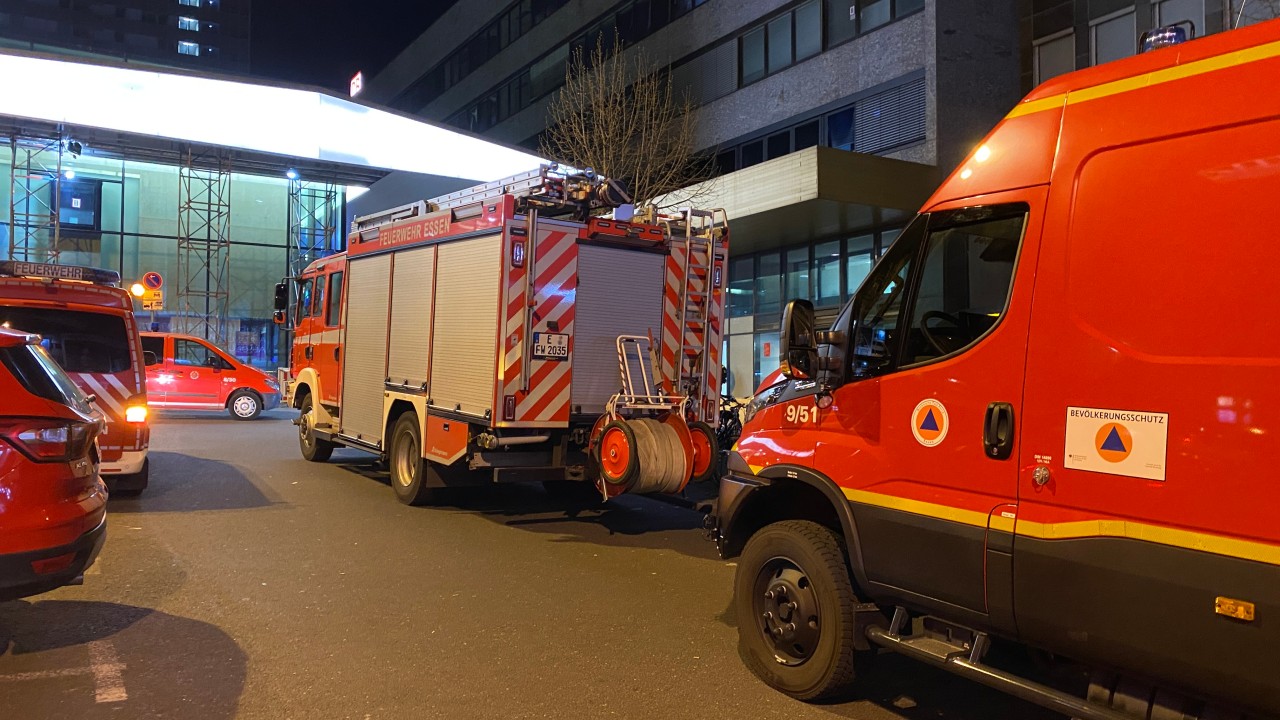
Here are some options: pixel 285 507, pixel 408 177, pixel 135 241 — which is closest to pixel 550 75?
pixel 408 177

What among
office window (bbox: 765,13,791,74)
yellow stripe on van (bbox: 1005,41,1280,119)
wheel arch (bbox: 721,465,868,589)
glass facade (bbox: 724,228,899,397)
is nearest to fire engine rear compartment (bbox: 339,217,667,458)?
wheel arch (bbox: 721,465,868,589)

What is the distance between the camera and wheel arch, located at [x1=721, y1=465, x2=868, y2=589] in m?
3.96

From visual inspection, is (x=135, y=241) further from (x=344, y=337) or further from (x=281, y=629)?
(x=281, y=629)

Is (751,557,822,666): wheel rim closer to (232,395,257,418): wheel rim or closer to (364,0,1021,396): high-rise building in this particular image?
(364,0,1021,396): high-rise building

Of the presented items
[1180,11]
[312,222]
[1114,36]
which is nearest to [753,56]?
[1114,36]

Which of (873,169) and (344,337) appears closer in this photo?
(344,337)

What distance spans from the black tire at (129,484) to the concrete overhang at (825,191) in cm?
1088

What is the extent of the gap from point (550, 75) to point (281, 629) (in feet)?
92.7

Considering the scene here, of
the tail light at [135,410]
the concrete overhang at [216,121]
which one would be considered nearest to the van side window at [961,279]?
the tail light at [135,410]

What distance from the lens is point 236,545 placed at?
7289 millimetres

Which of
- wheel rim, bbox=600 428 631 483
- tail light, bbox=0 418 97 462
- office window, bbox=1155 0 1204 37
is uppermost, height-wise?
office window, bbox=1155 0 1204 37

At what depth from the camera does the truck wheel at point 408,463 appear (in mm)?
9016

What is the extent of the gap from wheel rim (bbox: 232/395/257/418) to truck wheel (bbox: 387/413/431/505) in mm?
11145

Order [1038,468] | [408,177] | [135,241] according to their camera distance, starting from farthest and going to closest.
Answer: [135,241], [408,177], [1038,468]
